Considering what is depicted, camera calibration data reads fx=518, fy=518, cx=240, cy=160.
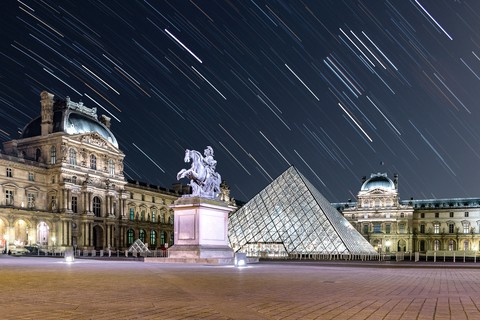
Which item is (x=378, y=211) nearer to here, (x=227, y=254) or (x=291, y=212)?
(x=291, y=212)

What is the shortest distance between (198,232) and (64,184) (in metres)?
43.8

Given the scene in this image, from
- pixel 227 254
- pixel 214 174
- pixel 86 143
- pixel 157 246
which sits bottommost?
pixel 157 246

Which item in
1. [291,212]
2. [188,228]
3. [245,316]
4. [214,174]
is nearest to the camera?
[245,316]

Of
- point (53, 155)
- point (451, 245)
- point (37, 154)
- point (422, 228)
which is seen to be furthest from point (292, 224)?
point (451, 245)

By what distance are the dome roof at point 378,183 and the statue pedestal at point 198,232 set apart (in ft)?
311

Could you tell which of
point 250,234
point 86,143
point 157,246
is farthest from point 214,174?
point 157,246

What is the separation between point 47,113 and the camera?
6762 cm

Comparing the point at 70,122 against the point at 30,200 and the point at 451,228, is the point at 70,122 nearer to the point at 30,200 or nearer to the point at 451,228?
the point at 30,200

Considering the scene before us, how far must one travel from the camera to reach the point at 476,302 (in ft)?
29.1

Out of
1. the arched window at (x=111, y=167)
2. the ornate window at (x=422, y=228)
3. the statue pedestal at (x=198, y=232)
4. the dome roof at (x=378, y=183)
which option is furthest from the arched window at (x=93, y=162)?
the ornate window at (x=422, y=228)

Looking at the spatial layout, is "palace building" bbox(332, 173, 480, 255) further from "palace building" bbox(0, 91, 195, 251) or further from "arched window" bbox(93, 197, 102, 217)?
"arched window" bbox(93, 197, 102, 217)

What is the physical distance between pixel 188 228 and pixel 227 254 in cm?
285

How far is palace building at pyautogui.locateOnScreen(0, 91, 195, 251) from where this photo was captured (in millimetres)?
60094

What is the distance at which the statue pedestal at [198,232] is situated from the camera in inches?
985
